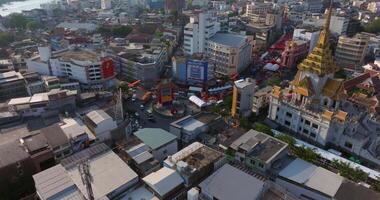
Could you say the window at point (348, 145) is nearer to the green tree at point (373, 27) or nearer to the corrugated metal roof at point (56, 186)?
the corrugated metal roof at point (56, 186)

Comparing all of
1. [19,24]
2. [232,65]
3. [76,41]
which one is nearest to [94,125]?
[232,65]

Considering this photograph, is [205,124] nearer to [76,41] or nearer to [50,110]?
[50,110]

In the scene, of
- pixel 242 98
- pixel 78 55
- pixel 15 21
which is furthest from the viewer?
pixel 15 21

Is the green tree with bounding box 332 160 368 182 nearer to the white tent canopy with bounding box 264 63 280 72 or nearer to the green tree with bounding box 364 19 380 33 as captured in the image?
the white tent canopy with bounding box 264 63 280 72

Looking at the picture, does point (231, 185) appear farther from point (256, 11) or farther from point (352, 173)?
point (256, 11)

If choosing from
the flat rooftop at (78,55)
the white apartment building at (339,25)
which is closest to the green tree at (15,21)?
the flat rooftop at (78,55)

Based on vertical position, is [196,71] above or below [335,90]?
below

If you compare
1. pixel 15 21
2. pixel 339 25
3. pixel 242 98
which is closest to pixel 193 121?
pixel 242 98
